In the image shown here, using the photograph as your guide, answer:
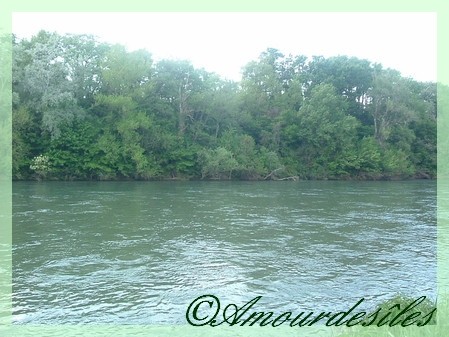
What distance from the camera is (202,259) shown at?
13617 millimetres

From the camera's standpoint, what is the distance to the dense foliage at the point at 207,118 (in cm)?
5000

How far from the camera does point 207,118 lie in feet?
207

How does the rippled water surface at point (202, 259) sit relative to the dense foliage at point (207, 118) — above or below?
below

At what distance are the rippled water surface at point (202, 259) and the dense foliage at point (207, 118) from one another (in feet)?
89.3

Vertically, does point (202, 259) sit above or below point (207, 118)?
below

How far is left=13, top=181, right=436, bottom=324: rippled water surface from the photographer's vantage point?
31.2 ft

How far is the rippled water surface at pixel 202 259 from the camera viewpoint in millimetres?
9500

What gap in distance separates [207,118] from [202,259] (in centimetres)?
5034

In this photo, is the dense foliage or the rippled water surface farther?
the dense foliage

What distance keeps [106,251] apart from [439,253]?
10254mm

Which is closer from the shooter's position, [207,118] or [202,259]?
[202,259]

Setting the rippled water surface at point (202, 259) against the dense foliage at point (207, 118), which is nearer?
the rippled water surface at point (202, 259)

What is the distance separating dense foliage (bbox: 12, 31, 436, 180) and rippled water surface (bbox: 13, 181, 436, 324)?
27.2 meters

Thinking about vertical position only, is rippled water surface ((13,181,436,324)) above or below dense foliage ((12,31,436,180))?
below
